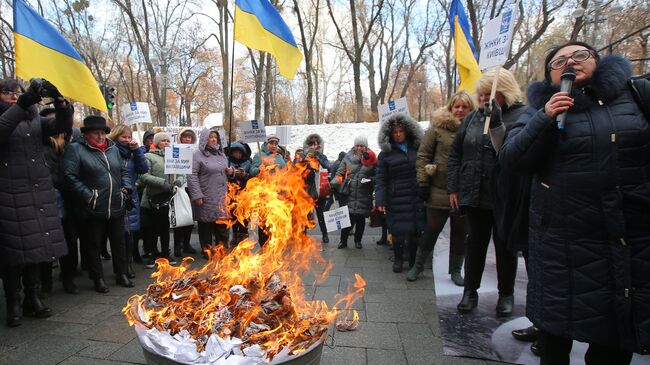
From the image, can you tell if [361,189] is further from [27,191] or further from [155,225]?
[27,191]

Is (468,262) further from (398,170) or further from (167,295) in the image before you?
(167,295)

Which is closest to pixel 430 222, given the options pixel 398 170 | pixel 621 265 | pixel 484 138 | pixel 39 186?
pixel 398 170

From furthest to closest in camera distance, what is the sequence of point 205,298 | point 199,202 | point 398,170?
point 199,202, point 398,170, point 205,298

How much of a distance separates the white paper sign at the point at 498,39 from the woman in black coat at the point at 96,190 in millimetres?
4461

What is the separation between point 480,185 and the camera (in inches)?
149

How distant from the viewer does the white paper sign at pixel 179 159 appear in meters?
5.84

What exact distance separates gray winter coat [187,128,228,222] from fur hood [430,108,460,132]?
3369 millimetres

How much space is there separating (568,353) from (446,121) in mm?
3063

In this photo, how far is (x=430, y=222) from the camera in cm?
506

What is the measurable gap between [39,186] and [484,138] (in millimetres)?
4436

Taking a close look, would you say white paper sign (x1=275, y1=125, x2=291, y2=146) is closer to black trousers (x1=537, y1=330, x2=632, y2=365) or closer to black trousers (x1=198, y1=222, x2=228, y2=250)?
black trousers (x1=198, y1=222, x2=228, y2=250)

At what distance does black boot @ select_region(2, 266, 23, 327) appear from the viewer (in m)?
3.93

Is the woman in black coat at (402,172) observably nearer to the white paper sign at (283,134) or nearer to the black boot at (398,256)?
the black boot at (398,256)

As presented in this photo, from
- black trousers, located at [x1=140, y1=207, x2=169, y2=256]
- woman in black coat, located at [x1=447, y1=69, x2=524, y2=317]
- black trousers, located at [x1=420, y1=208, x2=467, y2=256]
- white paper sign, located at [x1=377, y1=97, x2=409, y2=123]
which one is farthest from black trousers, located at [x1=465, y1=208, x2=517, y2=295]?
black trousers, located at [x1=140, y1=207, x2=169, y2=256]
